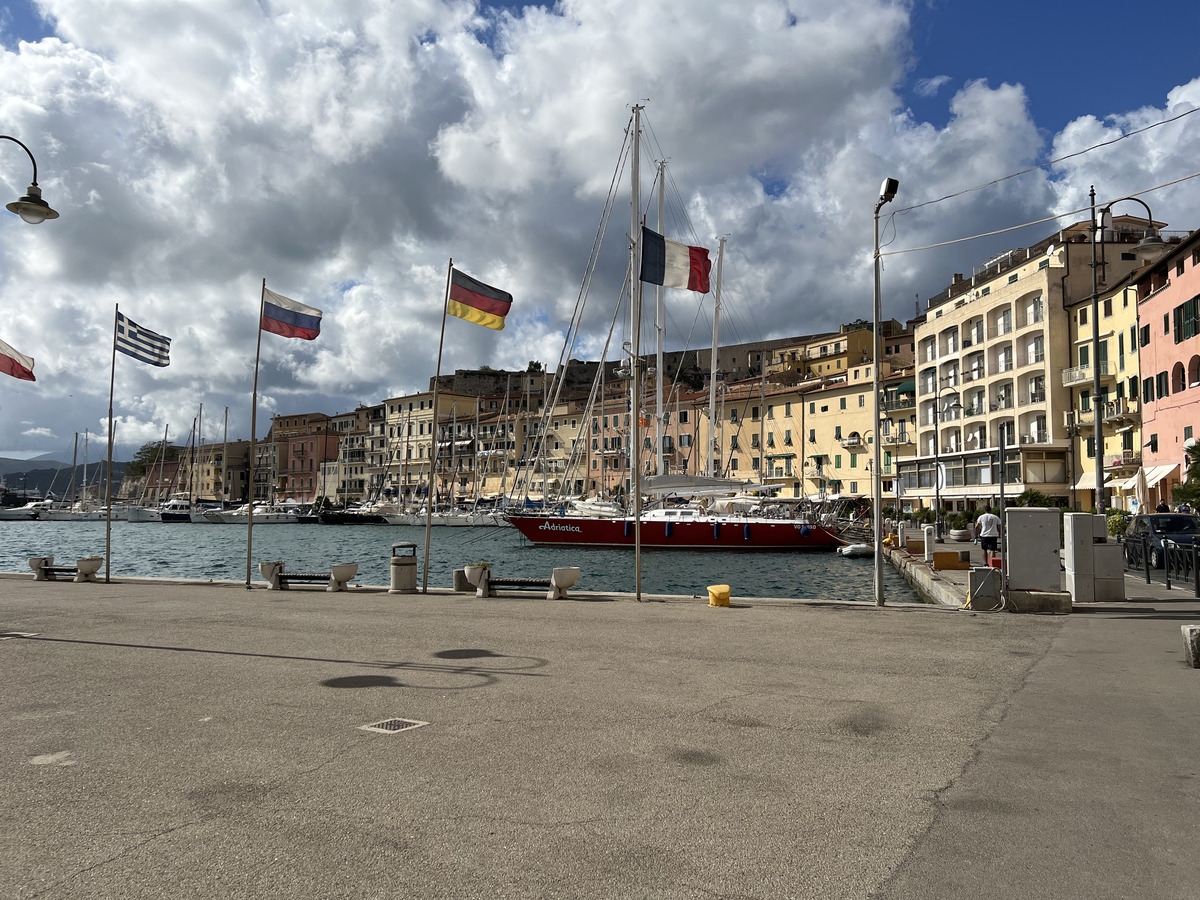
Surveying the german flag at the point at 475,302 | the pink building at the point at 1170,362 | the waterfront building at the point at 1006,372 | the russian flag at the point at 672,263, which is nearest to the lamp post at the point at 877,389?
the russian flag at the point at 672,263

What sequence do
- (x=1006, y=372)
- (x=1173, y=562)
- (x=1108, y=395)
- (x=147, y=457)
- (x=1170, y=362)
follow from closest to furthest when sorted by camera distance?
(x=1173, y=562)
(x=1170, y=362)
(x=1108, y=395)
(x=1006, y=372)
(x=147, y=457)

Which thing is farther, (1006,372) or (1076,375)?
(1006,372)

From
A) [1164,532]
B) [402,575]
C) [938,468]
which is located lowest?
[402,575]

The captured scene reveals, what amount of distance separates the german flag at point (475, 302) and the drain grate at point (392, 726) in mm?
Result: 12255

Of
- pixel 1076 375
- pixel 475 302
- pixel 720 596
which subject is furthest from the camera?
pixel 1076 375

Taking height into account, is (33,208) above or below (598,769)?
above

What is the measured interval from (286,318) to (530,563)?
26061 mm

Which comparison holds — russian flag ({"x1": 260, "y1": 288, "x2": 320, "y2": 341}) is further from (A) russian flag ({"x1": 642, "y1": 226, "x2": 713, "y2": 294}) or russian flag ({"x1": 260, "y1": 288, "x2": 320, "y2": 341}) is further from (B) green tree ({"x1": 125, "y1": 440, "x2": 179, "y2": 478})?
(B) green tree ({"x1": 125, "y1": 440, "x2": 179, "y2": 478})

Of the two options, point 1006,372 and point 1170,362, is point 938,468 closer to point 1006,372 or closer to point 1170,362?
point 1170,362

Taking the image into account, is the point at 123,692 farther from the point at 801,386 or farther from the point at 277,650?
the point at 801,386

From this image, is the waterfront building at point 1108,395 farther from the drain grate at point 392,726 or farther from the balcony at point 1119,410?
the drain grate at point 392,726

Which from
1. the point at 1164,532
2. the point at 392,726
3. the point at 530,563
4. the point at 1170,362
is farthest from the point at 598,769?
the point at 1170,362

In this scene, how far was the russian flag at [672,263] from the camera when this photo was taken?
58.4 ft

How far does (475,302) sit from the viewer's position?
60.1 ft
